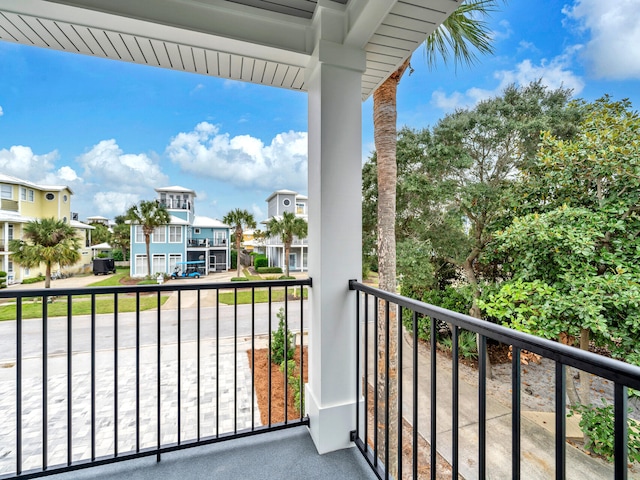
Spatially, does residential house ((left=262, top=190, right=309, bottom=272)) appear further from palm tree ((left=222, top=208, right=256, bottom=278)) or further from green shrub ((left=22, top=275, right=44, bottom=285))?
green shrub ((left=22, top=275, right=44, bottom=285))

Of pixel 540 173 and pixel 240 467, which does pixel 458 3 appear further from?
pixel 540 173

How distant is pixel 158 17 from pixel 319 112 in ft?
3.18

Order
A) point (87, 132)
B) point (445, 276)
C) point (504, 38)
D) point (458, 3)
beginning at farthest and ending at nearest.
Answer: point (445, 276)
point (504, 38)
point (87, 132)
point (458, 3)

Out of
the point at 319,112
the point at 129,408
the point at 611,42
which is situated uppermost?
the point at 611,42

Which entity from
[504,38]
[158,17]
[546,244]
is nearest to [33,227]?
[158,17]

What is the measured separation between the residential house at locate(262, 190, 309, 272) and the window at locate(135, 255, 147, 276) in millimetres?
2530

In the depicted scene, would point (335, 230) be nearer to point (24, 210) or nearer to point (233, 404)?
point (24, 210)

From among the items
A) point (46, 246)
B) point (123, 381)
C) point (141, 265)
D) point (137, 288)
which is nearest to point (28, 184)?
point (46, 246)

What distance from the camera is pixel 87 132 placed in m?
3.53

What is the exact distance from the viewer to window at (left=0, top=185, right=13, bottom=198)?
8.57 feet

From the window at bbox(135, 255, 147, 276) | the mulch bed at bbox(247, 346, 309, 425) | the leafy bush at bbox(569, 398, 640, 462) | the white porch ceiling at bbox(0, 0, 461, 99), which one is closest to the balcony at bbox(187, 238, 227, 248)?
the window at bbox(135, 255, 147, 276)

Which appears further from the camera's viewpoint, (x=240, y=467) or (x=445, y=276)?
(x=445, y=276)

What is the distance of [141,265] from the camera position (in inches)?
158

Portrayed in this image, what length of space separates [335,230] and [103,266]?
9.87 feet
